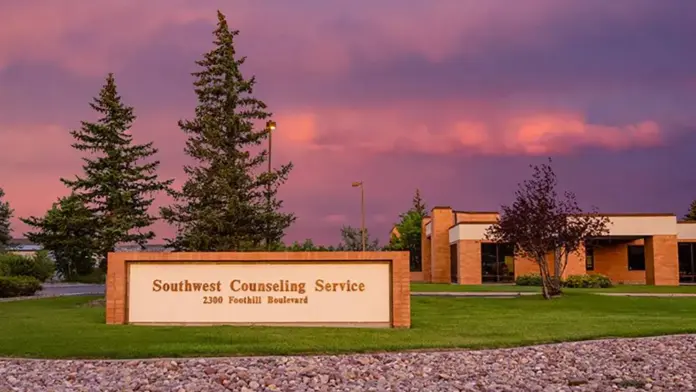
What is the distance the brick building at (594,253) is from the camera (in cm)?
4656

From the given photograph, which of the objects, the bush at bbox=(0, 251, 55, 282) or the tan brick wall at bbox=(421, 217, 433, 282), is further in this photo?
the tan brick wall at bbox=(421, 217, 433, 282)

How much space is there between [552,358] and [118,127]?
23.7m

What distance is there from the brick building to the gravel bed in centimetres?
3172

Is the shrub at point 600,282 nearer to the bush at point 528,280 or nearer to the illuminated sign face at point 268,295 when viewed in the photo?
the bush at point 528,280

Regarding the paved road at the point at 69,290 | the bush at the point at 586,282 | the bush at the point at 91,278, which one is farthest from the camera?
the bush at the point at 91,278

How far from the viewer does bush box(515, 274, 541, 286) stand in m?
43.6

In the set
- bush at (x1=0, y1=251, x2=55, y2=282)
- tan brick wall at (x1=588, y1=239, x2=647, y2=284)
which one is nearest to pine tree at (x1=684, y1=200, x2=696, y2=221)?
tan brick wall at (x1=588, y1=239, x2=647, y2=284)

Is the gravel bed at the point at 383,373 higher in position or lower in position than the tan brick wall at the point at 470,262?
lower

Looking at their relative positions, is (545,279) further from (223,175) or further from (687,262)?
(687,262)

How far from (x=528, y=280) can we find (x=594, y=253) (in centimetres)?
1123

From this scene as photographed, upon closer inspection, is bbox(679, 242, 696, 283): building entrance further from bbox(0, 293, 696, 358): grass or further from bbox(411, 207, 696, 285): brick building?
bbox(0, 293, 696, 358): grass

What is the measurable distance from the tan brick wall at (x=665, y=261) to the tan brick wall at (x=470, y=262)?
10616 millimetres

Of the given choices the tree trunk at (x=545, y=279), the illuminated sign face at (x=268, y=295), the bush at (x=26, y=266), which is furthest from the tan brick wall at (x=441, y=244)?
the illuminated sign face at (x=268, y=295)

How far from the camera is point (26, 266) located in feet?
130
